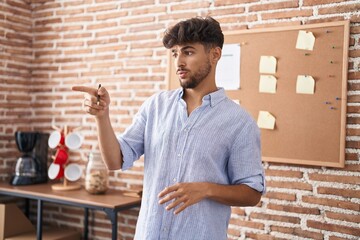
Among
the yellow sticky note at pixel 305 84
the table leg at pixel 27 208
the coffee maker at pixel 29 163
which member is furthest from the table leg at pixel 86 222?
the yellow sticky note at pixel 305 84

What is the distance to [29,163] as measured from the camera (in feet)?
10.3

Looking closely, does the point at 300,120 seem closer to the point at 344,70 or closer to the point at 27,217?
the point at 344,70

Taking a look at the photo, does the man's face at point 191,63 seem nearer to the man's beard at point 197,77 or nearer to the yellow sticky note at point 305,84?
the man's beard at point 197,77

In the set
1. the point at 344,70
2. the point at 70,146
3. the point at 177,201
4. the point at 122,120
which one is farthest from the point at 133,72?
the point at 177,201

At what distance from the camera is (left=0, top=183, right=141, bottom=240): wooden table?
8.13 ft

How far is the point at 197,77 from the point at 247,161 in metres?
0.36

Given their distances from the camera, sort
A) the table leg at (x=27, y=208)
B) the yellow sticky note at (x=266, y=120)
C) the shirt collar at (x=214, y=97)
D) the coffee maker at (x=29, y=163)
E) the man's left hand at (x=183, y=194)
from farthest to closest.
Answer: the table leg at (x=27, y=208), the coffee maker at (x=29, y=163), the yellow sticky note at (x=266, y=120), the shirt collar at (x=214, y=97), the man's left hand at (x=183, y=194)

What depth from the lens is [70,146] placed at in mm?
3008

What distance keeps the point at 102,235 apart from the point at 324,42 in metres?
2.06

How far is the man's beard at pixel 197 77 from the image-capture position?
155 cm

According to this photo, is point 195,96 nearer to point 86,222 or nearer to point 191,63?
point 191,63

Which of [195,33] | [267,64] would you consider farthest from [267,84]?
[195,33]

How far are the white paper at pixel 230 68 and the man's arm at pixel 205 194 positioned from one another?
1.16 meters

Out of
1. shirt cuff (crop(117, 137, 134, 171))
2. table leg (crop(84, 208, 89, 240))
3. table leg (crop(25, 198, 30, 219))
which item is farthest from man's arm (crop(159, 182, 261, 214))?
table leg (crop(25, 198, 30, 219))
